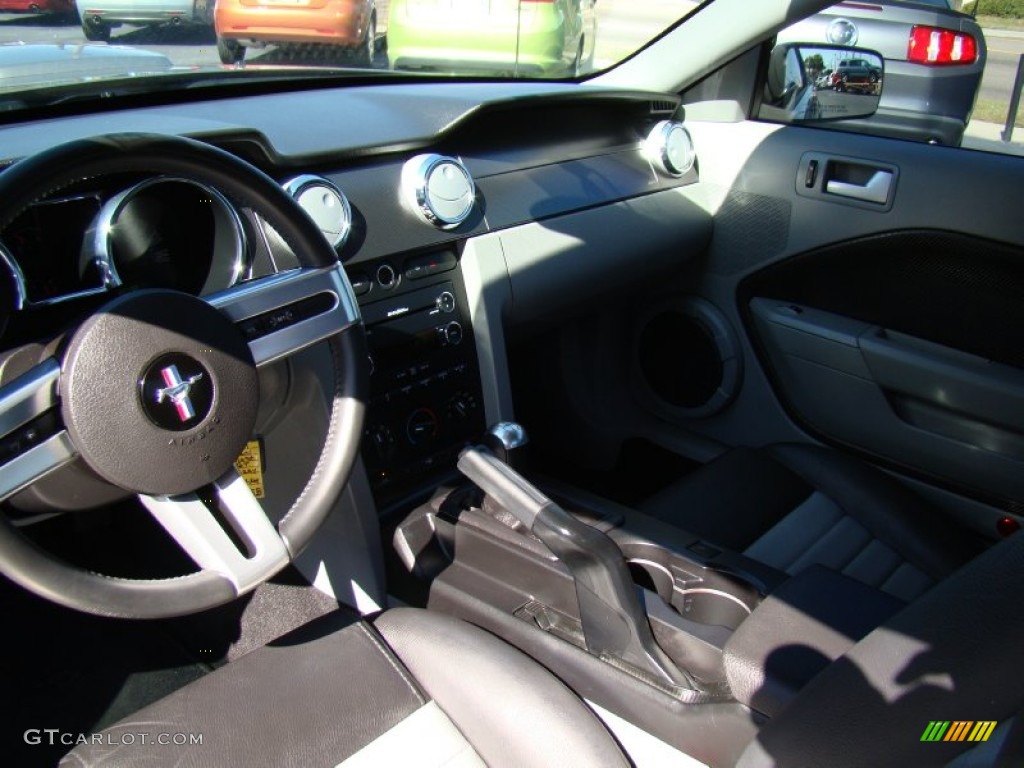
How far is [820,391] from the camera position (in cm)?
245

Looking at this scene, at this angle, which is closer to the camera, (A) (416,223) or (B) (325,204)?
(B) (325,204)

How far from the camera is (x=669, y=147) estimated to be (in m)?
2.42

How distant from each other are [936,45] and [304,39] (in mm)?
1725

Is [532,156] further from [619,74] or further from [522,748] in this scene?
[522,748]

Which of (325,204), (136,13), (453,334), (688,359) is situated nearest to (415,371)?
(453,334)

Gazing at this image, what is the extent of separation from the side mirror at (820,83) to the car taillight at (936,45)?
302mm

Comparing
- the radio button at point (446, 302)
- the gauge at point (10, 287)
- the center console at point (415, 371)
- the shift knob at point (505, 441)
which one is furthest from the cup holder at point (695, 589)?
the gauge at point (10, 287)

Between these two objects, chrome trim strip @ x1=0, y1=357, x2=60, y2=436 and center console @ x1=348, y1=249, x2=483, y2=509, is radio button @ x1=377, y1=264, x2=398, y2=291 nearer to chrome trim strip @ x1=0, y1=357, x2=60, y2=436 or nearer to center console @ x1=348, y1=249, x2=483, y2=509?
center console @ x1=348, y1=249, x2=483, y2=509

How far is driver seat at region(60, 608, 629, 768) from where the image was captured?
4.51ft

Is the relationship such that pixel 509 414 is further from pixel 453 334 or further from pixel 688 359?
pixel 688 359

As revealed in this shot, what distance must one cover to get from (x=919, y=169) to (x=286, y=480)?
60.4 inches

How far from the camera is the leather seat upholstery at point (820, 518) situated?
1.93 meters

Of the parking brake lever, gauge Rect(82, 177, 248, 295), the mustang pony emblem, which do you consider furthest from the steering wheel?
the parking brake lever

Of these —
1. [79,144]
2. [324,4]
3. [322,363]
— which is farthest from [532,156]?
[79,144]
